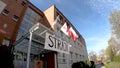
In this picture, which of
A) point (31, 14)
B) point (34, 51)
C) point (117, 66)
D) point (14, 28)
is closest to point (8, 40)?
point (14, 28)

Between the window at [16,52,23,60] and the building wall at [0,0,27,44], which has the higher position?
the building wall at [0,0,27,44]

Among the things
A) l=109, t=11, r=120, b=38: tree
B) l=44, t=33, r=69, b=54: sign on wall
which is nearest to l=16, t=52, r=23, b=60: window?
l=44, t=33, r=69, b=54: sign on wall

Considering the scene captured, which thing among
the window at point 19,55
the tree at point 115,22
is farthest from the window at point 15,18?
the tree at point 115,22

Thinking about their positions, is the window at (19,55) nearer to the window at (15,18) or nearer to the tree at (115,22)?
the window at (15,18)

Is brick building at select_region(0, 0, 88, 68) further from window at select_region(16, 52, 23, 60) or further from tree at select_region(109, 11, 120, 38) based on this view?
tree at select_region(109, 11, 120, 38)

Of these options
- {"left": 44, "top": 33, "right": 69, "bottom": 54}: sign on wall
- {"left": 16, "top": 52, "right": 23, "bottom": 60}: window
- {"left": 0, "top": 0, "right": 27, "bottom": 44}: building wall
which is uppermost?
{"left": 0, "top": 0, "right": 27, "bottom": 44}: building wall

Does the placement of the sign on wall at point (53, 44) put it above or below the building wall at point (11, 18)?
below

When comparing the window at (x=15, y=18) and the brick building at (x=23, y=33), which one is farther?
the window at (x=15, y=18)

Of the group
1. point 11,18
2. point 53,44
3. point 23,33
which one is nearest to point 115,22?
point 23,33

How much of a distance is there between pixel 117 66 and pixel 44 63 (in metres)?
8.53

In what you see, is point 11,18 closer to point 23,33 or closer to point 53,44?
point 23,33

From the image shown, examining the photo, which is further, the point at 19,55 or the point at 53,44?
the point at 19,55

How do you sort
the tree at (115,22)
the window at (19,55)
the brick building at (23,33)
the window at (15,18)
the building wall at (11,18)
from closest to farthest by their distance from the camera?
the brick building at (23,33) → the window at (19,55) → the building wall at (11,18) → the window at (15,18) → the tree at (115,22)

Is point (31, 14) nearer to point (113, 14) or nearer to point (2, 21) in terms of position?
point (2, 21)
